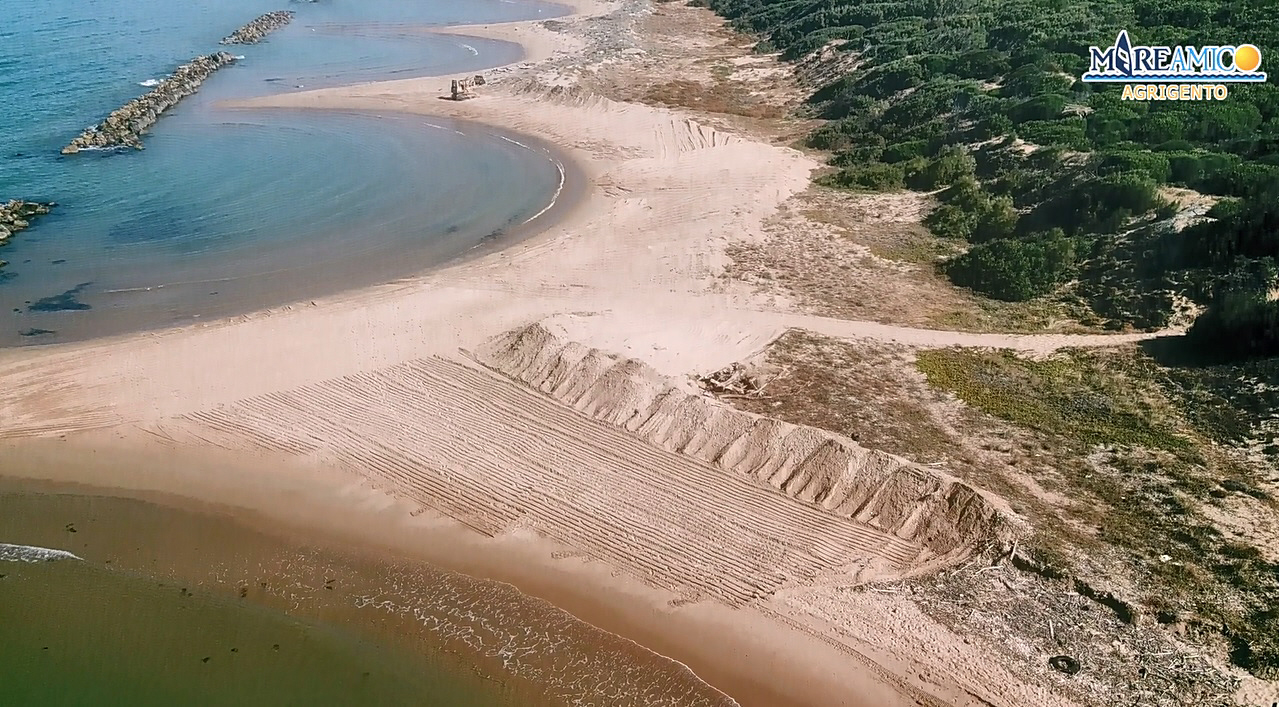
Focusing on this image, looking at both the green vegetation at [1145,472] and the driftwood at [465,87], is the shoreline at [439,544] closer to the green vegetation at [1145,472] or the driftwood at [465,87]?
the green vegetation at [1145,472]

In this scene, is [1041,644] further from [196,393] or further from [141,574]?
[196,393]

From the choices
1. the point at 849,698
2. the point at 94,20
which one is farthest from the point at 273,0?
the point at 849,698

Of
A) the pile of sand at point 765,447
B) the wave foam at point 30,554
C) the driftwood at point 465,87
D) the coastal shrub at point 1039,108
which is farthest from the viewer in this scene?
the driftwood at point 465,87

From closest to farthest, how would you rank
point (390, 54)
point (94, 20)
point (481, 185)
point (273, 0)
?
point (481, 185) < point (390, 54) < point (94, 20) < point (273, 0)

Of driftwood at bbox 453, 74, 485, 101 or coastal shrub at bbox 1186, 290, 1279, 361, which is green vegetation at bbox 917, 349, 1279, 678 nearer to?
coastal shrub at bbox 1186, 290, 1279, 361

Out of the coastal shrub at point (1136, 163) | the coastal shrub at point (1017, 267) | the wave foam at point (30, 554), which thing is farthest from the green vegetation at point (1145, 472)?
the wave foam at point (30, 554)

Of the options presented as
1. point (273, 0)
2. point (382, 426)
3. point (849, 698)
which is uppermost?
point (273, 0)
